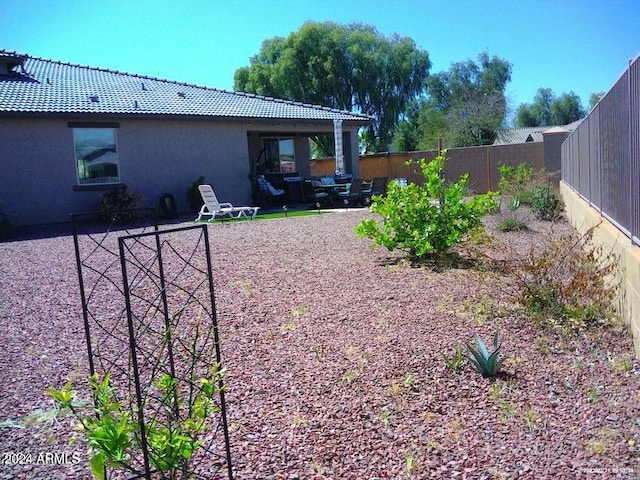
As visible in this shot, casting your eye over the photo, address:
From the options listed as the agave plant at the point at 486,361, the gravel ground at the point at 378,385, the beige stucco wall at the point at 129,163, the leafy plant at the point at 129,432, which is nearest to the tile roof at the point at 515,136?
the beige stucco wall at the point at 129,163

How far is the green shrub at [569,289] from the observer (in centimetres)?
533

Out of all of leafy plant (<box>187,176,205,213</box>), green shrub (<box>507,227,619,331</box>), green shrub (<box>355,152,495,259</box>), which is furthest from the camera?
leafy plant (<box>187,176,205,213</box>)

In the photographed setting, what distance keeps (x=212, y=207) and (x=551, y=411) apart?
1287 centimetres

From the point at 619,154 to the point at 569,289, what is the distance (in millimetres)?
1327

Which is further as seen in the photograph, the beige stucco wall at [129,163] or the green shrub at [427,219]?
the beige stucco wall at [129,163]

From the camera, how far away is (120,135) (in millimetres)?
17312

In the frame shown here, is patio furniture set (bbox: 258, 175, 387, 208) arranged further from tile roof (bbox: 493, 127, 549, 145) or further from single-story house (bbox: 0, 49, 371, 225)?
tile roof (bbox: 493, 127, 549, 145)

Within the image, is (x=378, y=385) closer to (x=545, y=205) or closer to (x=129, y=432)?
(x=129, y=432)

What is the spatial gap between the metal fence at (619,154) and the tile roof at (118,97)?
42.3 ft

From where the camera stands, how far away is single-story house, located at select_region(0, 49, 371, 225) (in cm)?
1566

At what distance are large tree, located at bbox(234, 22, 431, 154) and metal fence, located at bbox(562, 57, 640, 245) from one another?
1232 inches

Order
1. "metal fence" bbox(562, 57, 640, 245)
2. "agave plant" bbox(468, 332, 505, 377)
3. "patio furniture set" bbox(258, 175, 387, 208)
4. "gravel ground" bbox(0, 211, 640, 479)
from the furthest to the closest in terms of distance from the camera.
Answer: "patio furniture set" bbox(258, 175, 387, 208) < "metal fence" bbox(562, 57, 640, 245) < "agave plant" bbox(468, 332, 505, 377) < "gravel ground" bbox(0, 211, 640, 479)

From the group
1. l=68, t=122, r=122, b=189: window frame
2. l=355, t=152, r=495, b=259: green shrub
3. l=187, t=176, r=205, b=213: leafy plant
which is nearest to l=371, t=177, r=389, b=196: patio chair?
l=187, t=176, r=205, b=213: leafy plant

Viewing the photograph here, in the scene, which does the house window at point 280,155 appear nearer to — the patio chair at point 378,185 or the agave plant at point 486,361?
the patio chair at point 378,185
